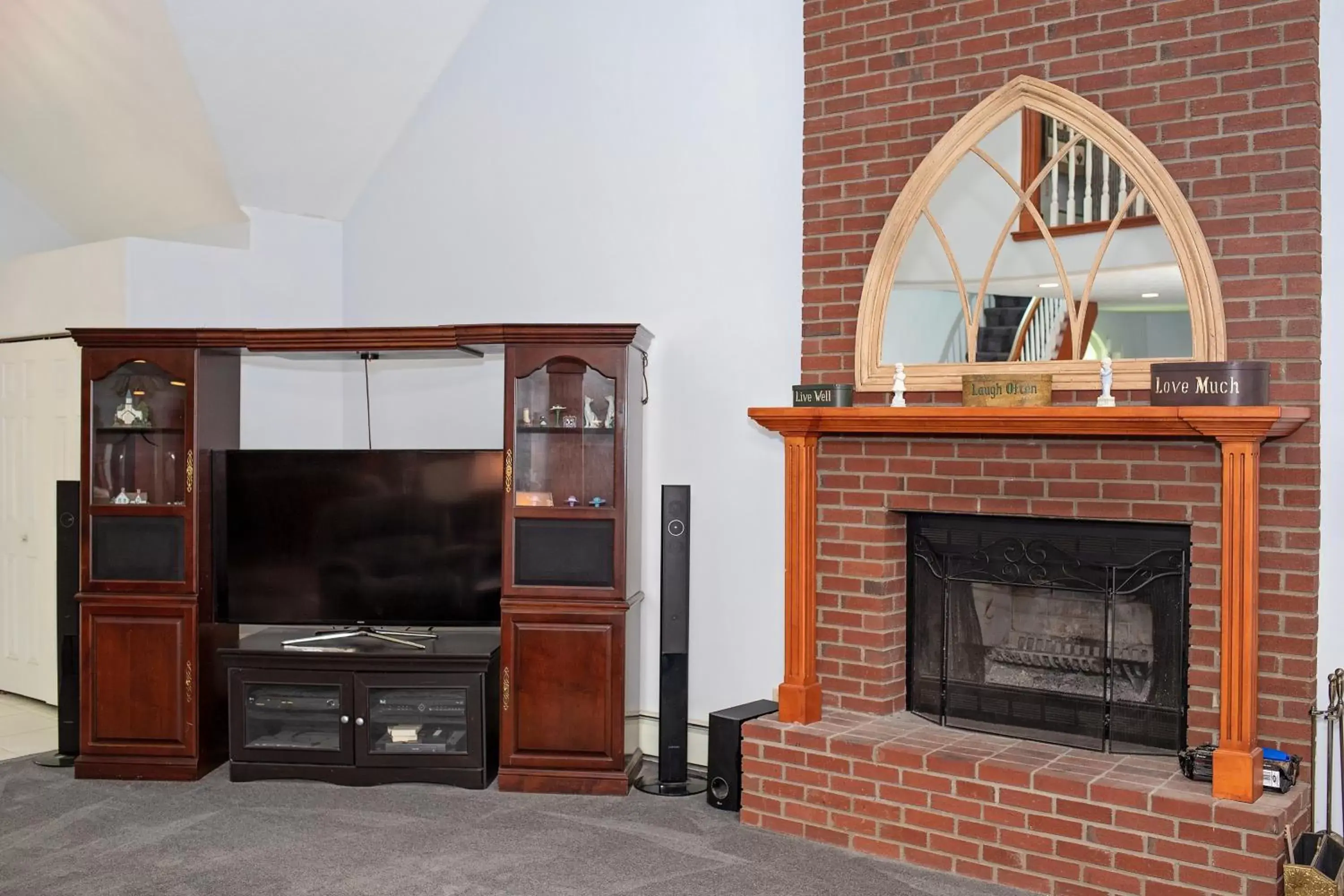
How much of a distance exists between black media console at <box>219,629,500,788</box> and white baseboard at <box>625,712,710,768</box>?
537 millimetres

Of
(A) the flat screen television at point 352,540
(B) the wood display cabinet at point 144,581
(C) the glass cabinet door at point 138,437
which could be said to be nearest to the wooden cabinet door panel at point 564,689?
(A) the flat screen television at point 352,540

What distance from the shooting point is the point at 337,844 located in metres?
3.95

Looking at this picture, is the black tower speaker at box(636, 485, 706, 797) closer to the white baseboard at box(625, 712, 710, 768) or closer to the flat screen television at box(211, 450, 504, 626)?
the white baseboard at box(625, 712, 710, 768)

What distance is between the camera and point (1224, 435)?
329cm

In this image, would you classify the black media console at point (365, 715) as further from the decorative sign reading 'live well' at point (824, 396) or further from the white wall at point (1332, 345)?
the white wall at point (1332, 345)

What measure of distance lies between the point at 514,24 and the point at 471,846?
3445 millimetres

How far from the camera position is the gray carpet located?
142 inches

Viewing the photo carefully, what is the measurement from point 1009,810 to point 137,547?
3.44 m

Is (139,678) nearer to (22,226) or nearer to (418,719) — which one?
(418,719)

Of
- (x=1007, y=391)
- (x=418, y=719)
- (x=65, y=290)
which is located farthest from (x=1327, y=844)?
(x=65, y=290)

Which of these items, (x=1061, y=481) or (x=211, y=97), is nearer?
(x=1061, y=481)

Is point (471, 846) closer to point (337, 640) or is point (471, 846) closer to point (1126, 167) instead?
point (337, 640)

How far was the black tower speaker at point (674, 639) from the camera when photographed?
4566 millimetres

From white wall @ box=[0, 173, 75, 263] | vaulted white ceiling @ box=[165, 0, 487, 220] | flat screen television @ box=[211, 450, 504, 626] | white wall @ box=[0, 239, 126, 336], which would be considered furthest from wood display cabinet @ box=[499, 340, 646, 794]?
white wall @ box=[0, 173, 75, 263]
